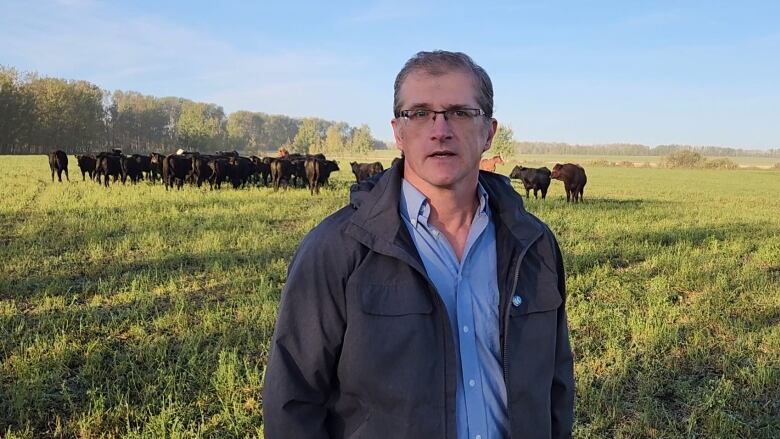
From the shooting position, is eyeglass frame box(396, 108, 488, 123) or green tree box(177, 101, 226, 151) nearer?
eyeglass frame box(396, 108, 488, 123)

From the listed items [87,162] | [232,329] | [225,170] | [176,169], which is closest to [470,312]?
[232,329]

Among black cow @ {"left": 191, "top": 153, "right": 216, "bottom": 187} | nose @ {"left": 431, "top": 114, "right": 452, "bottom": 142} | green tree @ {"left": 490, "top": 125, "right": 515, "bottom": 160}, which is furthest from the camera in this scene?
green tree @ {"left": 490, "top": 125, "right": 515, "bottom": 160}

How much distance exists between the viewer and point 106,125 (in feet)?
307

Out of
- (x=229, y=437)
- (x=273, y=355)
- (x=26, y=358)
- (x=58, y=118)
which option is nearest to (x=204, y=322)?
(x=26, y=358)

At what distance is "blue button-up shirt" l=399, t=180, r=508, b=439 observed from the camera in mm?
1885

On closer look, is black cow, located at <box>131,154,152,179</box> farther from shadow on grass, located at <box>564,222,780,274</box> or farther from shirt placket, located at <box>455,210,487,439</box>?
shirt placket, located at <box>455,210,487,439</box>

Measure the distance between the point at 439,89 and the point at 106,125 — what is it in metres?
105

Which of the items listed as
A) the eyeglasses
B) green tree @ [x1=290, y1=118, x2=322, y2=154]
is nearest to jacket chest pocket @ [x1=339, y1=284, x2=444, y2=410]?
the eyeglasses

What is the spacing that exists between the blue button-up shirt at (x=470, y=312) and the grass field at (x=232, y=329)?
2.51m

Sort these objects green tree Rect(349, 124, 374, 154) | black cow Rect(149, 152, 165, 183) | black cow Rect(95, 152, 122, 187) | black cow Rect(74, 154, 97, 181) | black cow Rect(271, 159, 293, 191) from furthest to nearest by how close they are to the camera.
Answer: green tree Rect(349, 124, 374, 154) < black cow Rect(74, 154, 97, 181) < black cow Rect(149, 152, 165, 183) < black cow Rect(271, 159, 293, 191) < black cow Rect(95, 152, 122, 187)

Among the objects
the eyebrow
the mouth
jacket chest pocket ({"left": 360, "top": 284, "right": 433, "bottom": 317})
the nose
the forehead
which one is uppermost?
the forehead

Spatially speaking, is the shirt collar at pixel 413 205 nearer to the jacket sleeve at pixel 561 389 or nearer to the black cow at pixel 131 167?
the jacket sleeve at pixel 561 389

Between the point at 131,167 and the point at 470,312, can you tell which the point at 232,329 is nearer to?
the point at 470,312

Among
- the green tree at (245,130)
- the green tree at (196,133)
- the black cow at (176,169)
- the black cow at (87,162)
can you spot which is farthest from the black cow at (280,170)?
the green tree at (245,130)
